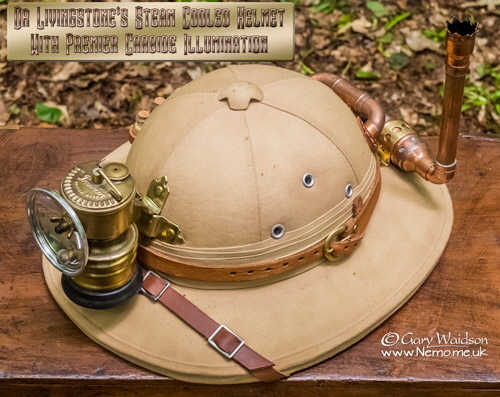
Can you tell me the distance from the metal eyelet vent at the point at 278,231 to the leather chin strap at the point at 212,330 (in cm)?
25

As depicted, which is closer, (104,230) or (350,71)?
(104,230)

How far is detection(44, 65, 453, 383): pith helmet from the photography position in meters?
1.76

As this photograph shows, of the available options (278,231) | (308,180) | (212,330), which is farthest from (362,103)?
(212,330)

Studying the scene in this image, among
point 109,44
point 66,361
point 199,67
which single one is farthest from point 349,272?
point 199,67

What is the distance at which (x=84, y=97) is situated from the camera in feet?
10.6

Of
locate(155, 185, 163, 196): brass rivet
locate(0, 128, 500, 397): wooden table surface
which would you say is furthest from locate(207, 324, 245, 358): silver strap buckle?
locate(155, 185, 163, 196): brass rivet

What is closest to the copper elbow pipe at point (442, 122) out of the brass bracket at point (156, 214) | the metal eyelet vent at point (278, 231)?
the metal eyelet vent at point (278, 231)

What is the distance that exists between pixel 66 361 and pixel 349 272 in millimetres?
731

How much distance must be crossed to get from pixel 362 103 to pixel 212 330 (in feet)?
2.53

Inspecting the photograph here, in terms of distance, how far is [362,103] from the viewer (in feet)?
6.99

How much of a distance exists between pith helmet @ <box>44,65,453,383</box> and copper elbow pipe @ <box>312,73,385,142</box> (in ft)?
0.30

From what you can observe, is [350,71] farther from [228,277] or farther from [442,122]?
[228,277]

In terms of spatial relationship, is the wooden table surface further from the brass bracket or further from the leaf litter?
the leaf litter

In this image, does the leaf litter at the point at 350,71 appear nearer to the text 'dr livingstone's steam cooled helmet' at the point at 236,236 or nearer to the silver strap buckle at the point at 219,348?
Result: the text 'dr livingstone's steam cooled helmet' at the point at 236,236
